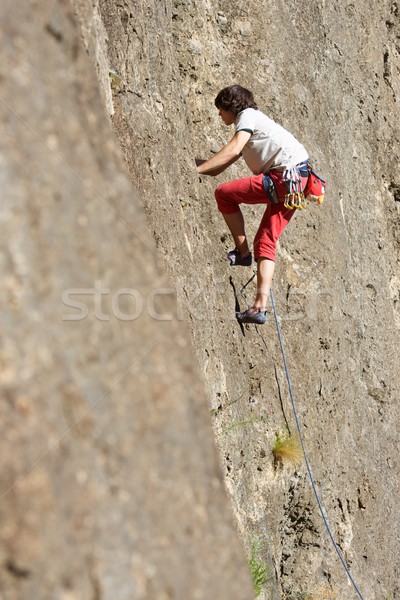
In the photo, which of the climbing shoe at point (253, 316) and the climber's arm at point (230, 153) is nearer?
the climber's arm at point (230, 153)

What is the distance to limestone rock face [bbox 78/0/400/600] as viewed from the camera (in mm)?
5296

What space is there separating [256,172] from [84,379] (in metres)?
4.30

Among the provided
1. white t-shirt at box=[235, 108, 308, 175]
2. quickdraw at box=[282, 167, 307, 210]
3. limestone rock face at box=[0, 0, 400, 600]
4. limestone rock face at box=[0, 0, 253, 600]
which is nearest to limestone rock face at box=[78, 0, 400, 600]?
limestone rock face at box=[0, 0, 400, 600]

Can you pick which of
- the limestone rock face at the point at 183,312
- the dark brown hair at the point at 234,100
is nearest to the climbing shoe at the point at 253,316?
the limestone rock face at the point at 183,312

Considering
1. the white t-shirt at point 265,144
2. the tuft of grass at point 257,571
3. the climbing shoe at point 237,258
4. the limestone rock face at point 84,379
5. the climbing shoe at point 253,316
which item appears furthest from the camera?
the climbing shoe at point 237,258

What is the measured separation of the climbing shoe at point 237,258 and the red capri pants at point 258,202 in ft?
0.42

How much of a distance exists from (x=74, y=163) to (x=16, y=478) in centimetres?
73

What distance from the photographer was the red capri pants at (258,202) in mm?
5836

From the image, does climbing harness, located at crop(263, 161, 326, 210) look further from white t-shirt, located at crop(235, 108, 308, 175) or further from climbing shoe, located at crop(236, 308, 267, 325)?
climbing shoe, located at crop(236, 308, 267, 325)

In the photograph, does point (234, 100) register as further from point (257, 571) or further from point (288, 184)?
point (257, 571)

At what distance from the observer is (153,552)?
1.79 meters

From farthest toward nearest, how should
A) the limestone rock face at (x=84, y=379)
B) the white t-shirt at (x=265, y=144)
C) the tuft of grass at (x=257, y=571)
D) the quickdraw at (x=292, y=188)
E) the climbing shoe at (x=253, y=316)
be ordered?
the climbing shoe at (x=253, y=316), the quickdraw at (x=292, y=188), the white t-shirt at (x=265, y=144), the tuft of grass at (x=257, y=571), the limestone rock face at (x=84, y=379)

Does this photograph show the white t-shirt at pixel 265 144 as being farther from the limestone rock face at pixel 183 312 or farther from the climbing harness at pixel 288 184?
the limestone rock face at pixel 183 312

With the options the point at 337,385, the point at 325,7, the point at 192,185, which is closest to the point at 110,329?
the point at 192,185
